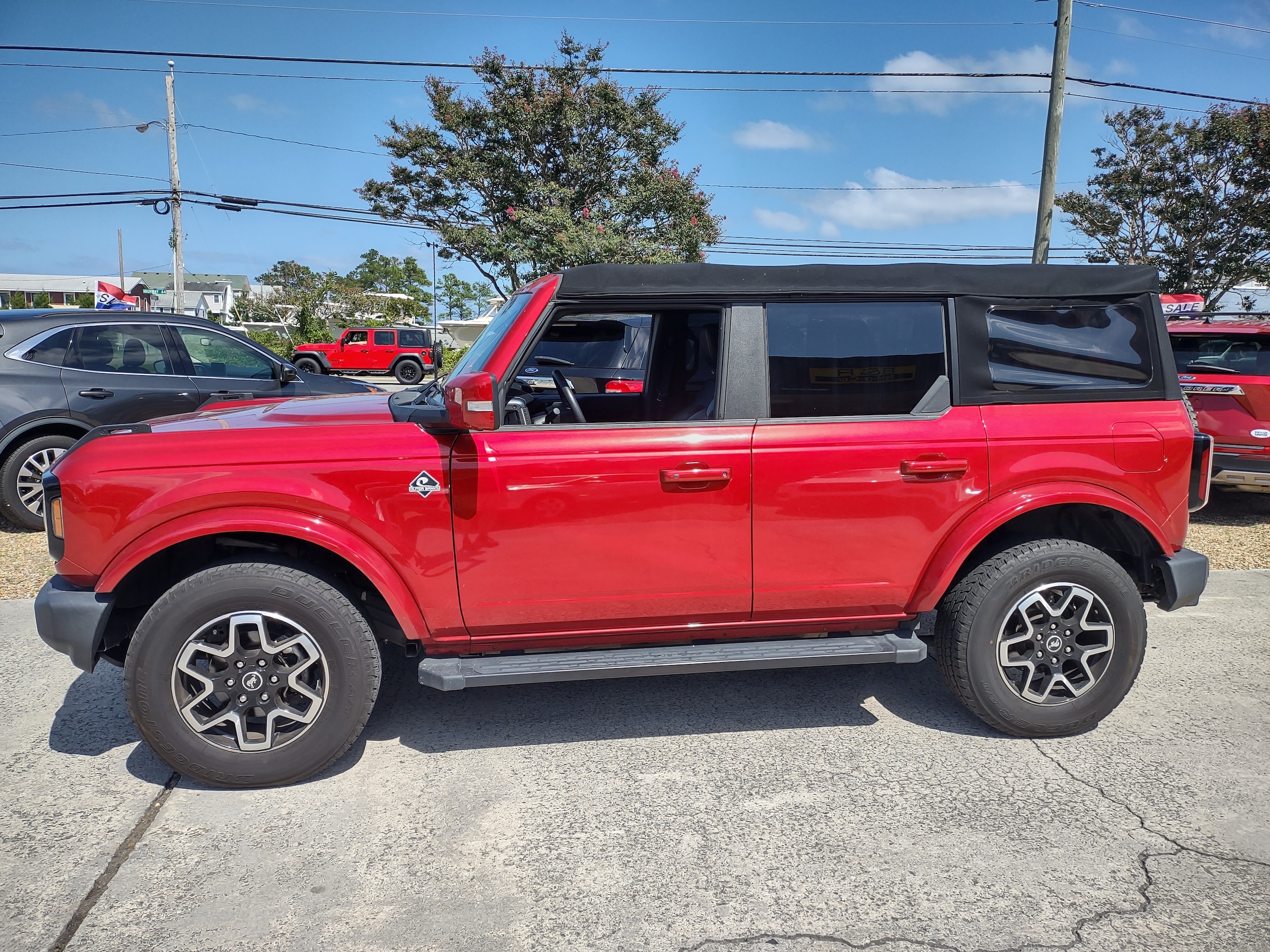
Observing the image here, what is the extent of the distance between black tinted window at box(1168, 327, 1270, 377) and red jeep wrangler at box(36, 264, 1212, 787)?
4.41 m

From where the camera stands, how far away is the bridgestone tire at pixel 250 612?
10.0 ft

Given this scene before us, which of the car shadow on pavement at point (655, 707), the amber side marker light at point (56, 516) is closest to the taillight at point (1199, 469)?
the car shadow on pavement at point (655, 707)

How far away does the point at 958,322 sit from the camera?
11.6 feet

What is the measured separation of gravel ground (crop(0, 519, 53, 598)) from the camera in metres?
5.78

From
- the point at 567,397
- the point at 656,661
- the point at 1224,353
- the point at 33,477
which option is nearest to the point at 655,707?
the point at 656,661

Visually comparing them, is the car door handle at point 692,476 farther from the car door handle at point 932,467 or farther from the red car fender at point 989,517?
the red car fender at point 989,517

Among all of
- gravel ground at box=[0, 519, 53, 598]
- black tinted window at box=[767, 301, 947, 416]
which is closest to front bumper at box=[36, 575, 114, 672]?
black tinted window at box=[767, 301, 947, 416]

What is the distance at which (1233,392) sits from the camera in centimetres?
720

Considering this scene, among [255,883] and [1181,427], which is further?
[1181,427]

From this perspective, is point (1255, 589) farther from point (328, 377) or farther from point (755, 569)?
point (328, 377)

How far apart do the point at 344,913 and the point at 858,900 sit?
152cm

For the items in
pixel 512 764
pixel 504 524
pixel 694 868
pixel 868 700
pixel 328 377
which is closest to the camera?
pixel 694 868

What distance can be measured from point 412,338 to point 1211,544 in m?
28.9

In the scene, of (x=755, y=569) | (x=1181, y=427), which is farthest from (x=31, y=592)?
(x=1181, y=427)
